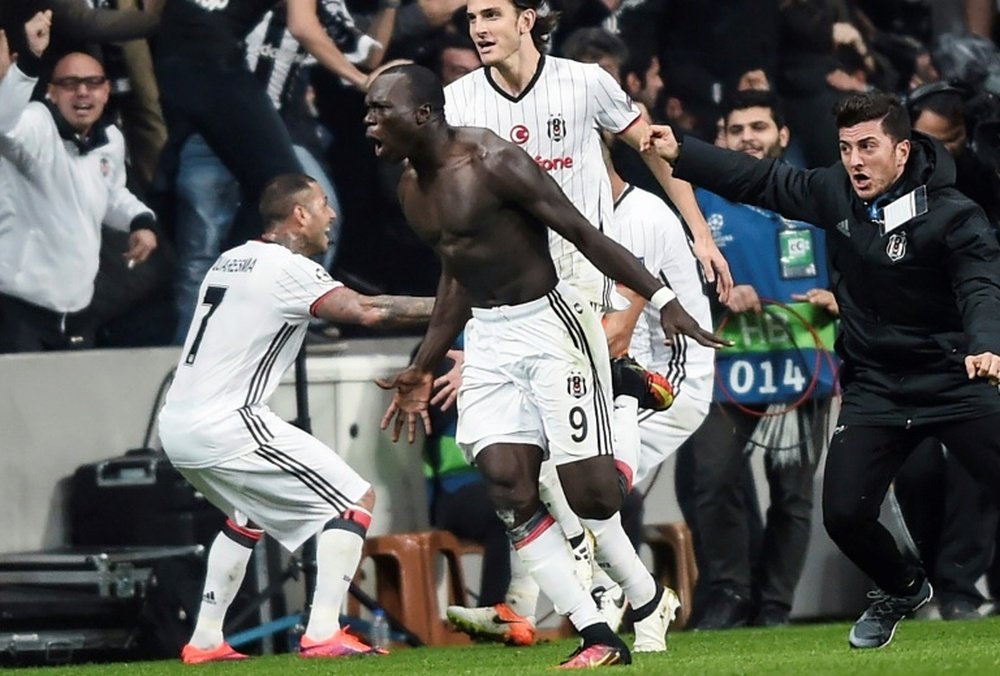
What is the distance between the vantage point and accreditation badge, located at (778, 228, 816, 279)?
11250mm

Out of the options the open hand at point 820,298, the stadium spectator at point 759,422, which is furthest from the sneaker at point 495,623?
the open hand at point 820,298

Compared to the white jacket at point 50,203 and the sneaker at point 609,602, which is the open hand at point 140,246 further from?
the sneaker at point 609,602

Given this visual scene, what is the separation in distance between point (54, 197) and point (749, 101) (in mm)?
3549

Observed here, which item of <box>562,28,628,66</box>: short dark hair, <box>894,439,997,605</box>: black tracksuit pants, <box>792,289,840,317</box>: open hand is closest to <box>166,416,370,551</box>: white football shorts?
<box>562,28,628,66</box>: short dark hair

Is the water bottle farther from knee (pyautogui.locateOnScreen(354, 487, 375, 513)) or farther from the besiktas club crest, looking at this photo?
the besiktas club crest

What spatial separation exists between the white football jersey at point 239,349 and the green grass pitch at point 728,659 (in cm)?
94

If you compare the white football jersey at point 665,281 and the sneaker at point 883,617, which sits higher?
the white football jersey at point 665,281

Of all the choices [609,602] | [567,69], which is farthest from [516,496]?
[567,69]

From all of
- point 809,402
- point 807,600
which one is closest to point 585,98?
point 809,402

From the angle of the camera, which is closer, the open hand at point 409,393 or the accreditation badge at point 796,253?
the open hand at point 409,393

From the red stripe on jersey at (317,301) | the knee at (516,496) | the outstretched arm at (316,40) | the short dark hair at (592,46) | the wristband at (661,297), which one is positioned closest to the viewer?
the wristband at (661,297)

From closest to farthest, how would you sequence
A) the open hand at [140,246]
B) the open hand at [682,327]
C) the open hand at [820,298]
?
the open hand at [682,327]
the open hand at [140,246]
the open hand at [820,298]

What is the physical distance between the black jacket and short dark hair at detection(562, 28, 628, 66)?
10.6ft

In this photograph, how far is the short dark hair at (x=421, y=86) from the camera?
7461mm
